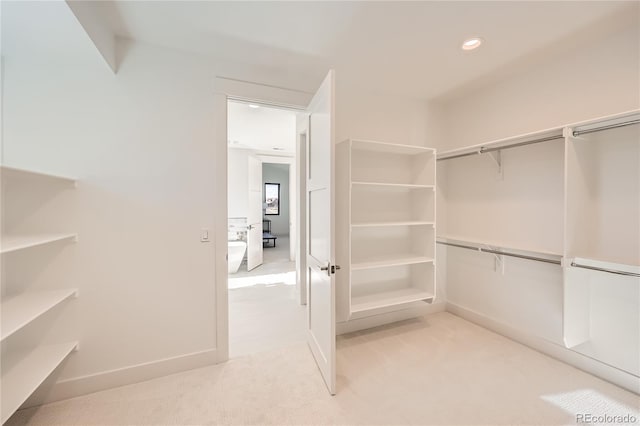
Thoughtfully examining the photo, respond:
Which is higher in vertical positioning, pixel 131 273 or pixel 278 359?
pixel 131 273

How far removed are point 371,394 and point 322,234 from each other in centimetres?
115

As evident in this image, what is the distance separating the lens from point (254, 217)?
5.02 m

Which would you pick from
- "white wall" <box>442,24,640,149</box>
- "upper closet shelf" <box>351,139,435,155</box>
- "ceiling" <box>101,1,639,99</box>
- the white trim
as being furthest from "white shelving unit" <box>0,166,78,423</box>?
"white wall" <box>442,24,640,149</box>

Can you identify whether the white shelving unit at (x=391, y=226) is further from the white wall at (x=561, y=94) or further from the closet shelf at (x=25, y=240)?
the closet shelf at (x=25, y=240)

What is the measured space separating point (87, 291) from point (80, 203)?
24.2 inches

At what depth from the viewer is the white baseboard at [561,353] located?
5.56 feet

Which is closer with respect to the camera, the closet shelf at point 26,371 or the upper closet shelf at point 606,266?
the closet shelf at point 26,371

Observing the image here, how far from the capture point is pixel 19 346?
5.12 feet

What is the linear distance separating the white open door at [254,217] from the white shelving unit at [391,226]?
2.92 metres

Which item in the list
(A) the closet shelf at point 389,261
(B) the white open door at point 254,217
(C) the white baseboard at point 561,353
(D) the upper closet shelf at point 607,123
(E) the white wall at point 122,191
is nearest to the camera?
(D) the upper closet shelf at point 607,123

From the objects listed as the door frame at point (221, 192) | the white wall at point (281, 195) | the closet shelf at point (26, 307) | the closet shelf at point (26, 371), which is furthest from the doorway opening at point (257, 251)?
the white wall at point (281, 195)

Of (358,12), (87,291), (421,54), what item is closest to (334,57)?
(358,12)

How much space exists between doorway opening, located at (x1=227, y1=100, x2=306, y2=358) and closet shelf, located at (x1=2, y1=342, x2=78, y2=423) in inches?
44.2

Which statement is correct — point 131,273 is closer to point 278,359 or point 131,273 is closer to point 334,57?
point 278,359
